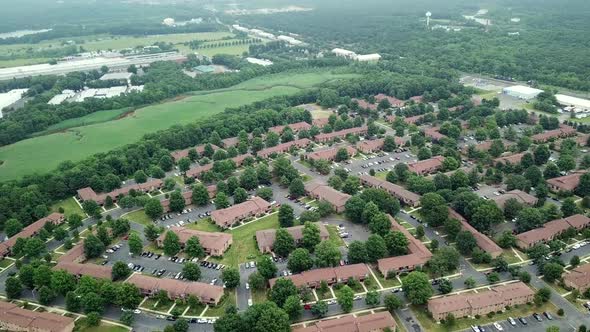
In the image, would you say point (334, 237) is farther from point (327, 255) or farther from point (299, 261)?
point (299, 261)

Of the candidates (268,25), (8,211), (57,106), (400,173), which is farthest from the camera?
(268,25)

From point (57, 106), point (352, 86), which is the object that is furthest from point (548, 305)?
point (57, 106)

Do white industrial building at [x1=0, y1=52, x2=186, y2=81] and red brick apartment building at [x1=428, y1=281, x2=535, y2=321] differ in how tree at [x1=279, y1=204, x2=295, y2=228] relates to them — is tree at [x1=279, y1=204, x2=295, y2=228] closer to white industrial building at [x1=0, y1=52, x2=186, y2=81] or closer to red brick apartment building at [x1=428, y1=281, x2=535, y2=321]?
red brick apartment building at [x1=428, y1=281, x2=535, y2=321]

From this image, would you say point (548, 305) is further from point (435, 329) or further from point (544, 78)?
point (544, 78)

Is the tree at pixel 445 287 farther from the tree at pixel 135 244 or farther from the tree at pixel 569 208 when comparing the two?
the tree at pixel 135 244

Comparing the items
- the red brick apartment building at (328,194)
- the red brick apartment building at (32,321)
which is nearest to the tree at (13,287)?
the red brick apartment building at (32,321)

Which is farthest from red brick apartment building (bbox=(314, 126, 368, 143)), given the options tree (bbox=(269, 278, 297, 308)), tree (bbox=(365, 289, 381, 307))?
tree (bbox=(269, 278, 297, 308))

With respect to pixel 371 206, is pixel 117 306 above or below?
below
